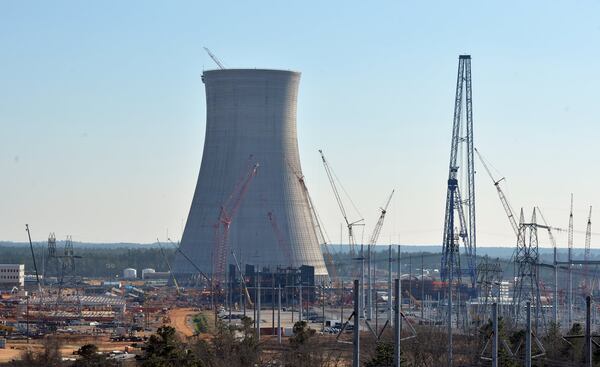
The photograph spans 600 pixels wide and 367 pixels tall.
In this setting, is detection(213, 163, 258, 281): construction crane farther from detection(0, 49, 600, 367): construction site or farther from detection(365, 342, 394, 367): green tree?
detection(365, 342, 394, 367): green tree

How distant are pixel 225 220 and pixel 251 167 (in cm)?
361

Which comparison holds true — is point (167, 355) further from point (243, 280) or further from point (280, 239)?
point (243, 280)

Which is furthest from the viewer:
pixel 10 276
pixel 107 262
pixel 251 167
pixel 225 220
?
pixel 107 262

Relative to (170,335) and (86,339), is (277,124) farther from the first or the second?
(170,335)

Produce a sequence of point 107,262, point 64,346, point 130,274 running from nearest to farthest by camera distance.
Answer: point 64,346, point 130,274, point 107,262

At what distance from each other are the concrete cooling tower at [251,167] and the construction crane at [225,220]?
2.0 inches

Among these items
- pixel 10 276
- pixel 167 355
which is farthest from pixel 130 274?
pixel 167 355

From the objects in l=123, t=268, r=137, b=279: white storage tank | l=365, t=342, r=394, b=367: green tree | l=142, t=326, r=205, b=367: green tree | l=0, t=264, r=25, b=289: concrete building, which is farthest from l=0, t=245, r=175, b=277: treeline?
l=365, t=342, r=394, b=367: green tree

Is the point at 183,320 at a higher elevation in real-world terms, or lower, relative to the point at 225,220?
lower

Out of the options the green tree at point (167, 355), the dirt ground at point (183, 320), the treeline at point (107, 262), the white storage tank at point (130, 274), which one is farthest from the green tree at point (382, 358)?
the treeline at point (107, 262)

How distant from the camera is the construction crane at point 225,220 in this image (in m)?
68.1

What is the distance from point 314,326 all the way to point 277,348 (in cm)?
1358

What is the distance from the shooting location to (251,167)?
6788cm

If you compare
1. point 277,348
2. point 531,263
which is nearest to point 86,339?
point 277,348
